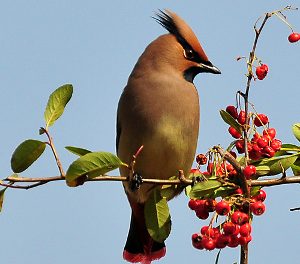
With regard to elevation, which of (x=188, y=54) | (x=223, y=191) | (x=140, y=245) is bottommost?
(x=140, y=245)

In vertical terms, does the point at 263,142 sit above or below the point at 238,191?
above

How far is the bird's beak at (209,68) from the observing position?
4.34 m

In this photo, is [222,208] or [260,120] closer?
[222,208]

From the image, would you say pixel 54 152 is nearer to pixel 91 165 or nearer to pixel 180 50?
pixel 91 165

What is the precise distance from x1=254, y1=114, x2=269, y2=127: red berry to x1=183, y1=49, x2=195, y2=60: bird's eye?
139 centimetres

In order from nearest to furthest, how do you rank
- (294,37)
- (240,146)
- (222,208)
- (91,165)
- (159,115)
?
(91,165) < (222,208) < (240,146) < (294,37) < (159,115)

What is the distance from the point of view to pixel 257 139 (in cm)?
291

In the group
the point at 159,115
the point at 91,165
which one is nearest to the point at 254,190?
the point at 91,165

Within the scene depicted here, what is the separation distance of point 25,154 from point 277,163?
996 mm

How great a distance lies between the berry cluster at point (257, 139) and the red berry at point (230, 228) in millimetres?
300

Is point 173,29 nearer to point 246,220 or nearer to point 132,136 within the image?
point 132,136

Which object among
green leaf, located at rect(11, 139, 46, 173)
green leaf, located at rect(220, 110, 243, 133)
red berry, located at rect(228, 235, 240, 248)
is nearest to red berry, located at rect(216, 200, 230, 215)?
red berry, located at rect(228, 235, 240, 248)

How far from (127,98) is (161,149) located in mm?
456

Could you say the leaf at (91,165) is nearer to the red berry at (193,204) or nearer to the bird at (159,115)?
the red berry at (193,204)
